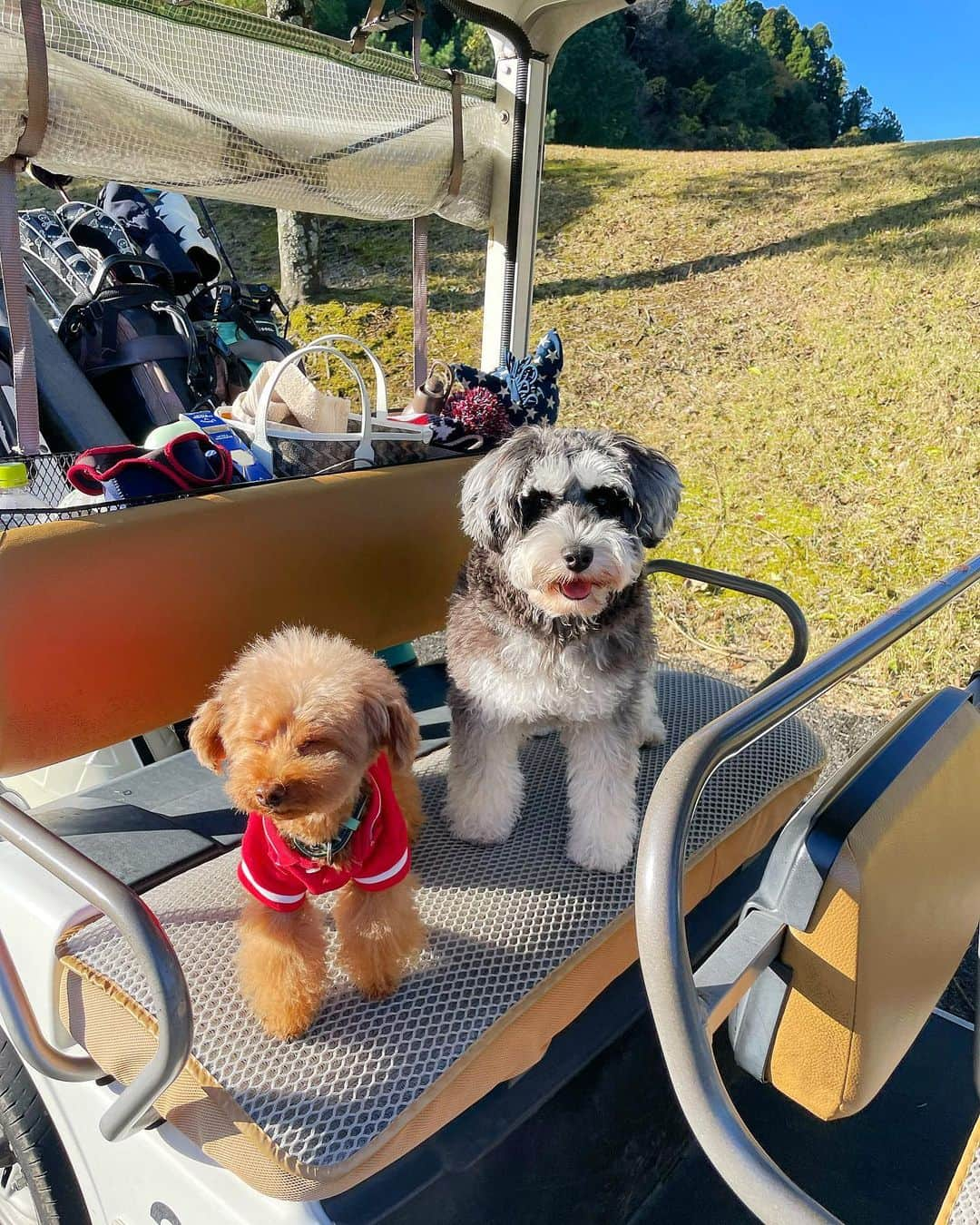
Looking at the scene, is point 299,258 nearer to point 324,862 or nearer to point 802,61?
point 324,862

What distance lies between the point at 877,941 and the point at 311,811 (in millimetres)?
893

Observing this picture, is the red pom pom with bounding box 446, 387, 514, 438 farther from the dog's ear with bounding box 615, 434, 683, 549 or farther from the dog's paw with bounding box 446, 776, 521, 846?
the dog's paw with bounding box 446, 776, 521, 846

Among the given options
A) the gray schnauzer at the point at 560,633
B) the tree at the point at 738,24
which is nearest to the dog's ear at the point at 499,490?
the gray schnauzer at the point at 560,633

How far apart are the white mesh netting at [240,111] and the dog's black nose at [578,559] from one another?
56.1 inches

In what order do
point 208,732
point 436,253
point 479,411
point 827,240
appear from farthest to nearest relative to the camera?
point 436,253 → point 827,240 → point 479,411 → point 208,732

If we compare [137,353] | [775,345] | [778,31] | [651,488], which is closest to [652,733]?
[651,488]

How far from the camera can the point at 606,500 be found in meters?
1.91

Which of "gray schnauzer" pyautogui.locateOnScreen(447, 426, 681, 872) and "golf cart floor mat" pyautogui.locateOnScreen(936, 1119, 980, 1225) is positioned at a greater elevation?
"gray schnauzer" pyautogui.locateOnScreen(447, 426, 681, 872)

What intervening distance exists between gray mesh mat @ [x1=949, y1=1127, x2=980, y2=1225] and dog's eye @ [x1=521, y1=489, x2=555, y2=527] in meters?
1.37

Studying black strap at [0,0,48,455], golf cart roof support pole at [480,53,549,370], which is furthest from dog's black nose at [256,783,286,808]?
golf cart roof support pole at [480,53,549,370]

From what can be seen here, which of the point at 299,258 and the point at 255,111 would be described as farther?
the point at 299,258

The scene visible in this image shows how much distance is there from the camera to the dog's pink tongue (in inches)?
68.7

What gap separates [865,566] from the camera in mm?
5504

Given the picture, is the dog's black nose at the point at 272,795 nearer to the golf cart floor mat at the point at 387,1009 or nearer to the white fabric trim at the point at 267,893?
the white fabric trim at the point at 267,893
